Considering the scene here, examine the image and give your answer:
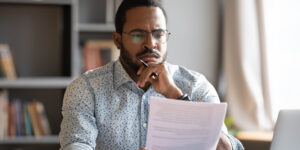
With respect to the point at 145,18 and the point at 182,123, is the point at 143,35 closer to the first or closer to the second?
the point at 145,18

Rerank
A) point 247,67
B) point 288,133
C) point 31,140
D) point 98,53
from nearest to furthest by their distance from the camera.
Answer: point 288,133
point 247,67
point 31,140
point 98,53

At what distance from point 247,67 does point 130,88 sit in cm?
182

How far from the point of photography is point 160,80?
6.05 feet

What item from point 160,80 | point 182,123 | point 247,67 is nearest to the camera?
point 182,123

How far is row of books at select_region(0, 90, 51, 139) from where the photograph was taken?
12.4 ft

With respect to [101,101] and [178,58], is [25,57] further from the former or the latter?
[101,101]

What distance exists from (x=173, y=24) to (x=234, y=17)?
47 centimetres

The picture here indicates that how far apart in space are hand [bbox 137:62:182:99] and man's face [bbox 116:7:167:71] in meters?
0.03

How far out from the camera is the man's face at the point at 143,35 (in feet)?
6.13

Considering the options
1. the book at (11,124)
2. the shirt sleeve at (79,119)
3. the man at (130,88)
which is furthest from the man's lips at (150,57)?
the book at (11,124)

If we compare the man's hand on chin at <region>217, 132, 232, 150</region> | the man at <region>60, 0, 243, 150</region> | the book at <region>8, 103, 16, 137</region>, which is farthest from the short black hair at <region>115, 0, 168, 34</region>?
the book at <region>8, 103, 16, 137</region>

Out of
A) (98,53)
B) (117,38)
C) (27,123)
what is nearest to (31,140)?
(27,123)

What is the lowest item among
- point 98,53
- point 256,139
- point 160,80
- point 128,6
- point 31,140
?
point 31,140

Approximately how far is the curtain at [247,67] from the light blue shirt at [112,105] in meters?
1.66
